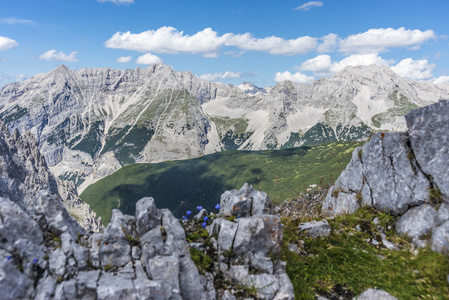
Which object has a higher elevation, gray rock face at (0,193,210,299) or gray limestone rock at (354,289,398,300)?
gray rock face at (0,193,210,299)

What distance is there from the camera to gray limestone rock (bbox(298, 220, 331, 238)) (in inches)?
468

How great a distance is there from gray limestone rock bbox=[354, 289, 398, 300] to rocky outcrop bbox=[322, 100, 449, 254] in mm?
3354

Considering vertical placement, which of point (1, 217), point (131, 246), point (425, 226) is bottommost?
point (425, 226)

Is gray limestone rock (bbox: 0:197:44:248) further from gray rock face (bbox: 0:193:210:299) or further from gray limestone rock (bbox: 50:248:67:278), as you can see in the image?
gray limestone rock (bbox: 50:248:67:278)

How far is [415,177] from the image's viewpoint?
12367 millimetres

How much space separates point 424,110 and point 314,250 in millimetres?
9160

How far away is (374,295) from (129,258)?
8766 mm

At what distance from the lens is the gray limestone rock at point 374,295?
830 centimetres

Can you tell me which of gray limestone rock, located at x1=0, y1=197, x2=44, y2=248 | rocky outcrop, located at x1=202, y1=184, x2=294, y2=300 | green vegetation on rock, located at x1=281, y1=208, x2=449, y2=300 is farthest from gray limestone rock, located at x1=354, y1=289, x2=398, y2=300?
gray limestone rock, located at x1=0, y1=197, x2=44, y2=248

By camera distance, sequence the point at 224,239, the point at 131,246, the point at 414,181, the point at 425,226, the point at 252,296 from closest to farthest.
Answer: the point at 252,296
the point at 131,246
the point at 224,239
the point at 425,226
the point at 414,181

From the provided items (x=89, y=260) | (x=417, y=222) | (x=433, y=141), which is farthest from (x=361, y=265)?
(x=89, y=260)

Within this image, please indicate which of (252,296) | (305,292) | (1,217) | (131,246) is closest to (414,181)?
(305,292)

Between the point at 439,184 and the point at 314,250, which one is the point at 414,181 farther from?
the point at 314,250

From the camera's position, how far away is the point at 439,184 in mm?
11258
